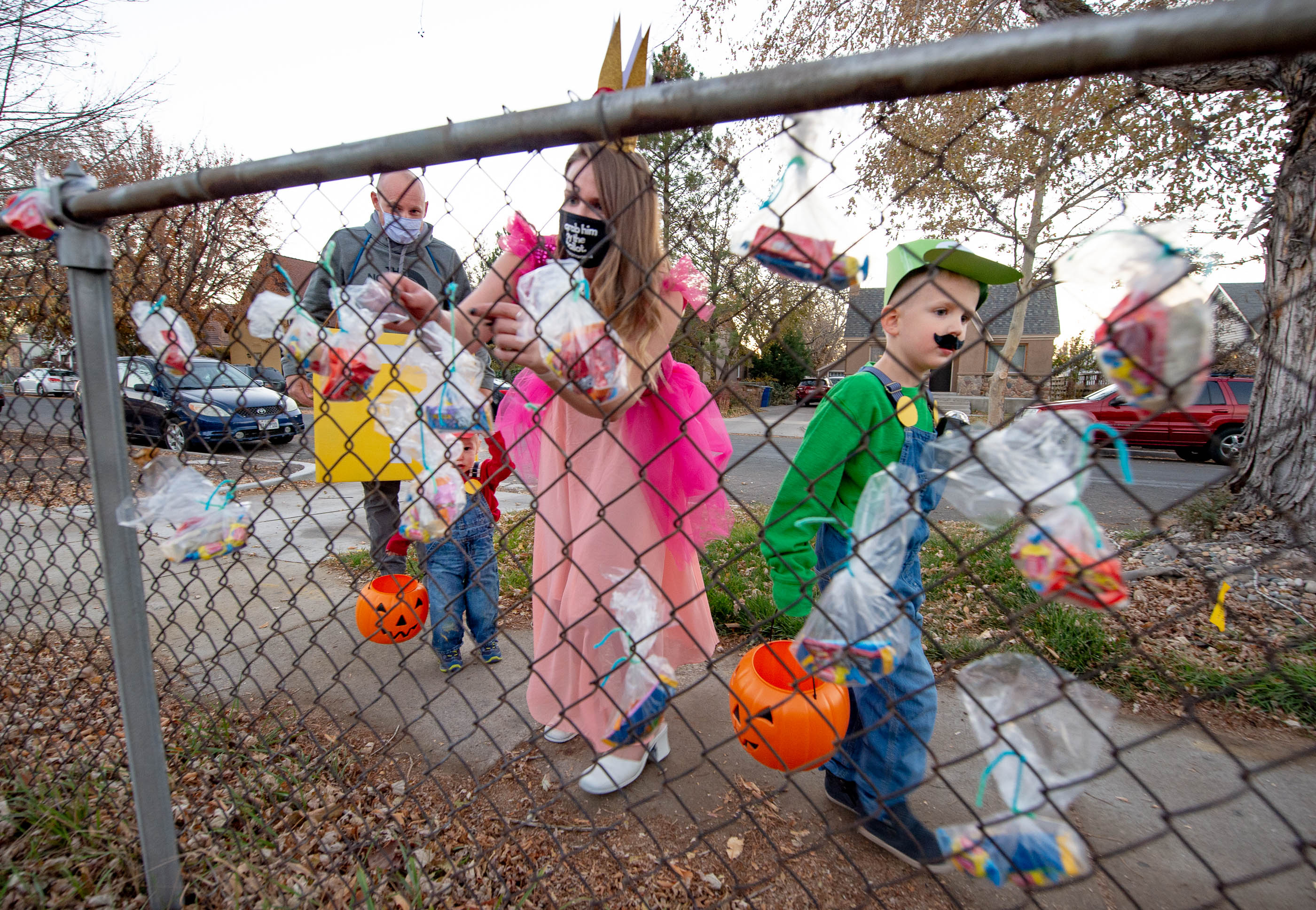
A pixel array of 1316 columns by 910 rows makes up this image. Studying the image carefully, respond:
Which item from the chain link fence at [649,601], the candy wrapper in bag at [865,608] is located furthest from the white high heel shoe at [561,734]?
the candy wrapper in bag at [865,608]

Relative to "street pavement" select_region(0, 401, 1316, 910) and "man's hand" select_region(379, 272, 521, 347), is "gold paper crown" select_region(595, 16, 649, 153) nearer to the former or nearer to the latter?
"man's hand" select_region(379, 272, 521, 347)

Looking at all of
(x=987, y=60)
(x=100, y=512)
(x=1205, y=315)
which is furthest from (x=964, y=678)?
(x=100, y=512)

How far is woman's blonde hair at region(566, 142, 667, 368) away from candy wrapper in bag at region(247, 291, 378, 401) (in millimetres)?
586

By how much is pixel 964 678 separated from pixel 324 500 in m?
6.69

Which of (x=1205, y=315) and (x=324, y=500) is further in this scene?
(x=324, y=500)

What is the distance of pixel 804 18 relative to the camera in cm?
593

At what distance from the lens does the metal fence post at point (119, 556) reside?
1.48 m

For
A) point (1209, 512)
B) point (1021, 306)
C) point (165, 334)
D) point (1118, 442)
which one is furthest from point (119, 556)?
point (1021, 306)

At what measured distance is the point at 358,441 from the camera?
1.93m

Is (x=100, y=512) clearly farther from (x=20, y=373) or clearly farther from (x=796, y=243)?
(x=796, y=243)

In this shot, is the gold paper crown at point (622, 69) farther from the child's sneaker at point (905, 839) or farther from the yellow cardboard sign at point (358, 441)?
the child's sneaker at point (905, 839)

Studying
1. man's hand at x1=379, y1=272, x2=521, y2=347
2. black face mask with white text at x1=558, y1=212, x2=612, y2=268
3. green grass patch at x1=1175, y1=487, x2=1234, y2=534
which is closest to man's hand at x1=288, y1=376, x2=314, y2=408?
man's hand at x1=379, y1=272, x2=521, y2=347

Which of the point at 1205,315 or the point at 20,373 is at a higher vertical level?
the point at 20,373

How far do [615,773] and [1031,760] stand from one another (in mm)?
1281
